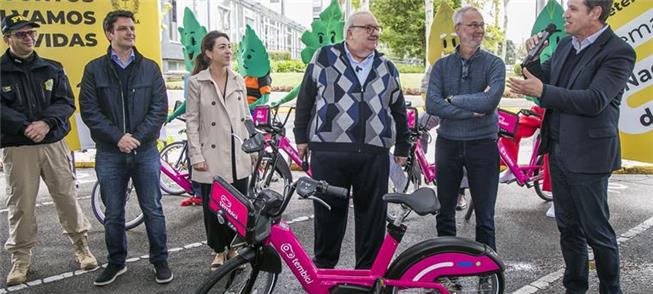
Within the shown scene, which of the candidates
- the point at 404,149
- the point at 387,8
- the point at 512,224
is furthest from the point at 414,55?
the point at 404,149

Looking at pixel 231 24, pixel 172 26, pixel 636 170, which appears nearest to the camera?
pixel 636 170

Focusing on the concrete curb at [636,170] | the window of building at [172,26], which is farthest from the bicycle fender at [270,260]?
the window of building at [172,26]

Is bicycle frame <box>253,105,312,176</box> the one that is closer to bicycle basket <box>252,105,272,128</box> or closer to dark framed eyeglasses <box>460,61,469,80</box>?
bicycle basket <box>252,105,272,128</box>

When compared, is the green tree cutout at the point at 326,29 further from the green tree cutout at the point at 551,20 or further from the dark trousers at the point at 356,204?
the dark trousers at the point at 356,204

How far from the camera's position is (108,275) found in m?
3.66

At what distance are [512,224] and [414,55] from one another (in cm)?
2096

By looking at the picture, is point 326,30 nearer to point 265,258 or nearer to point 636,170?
point 265,258

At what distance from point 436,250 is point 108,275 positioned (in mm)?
2383

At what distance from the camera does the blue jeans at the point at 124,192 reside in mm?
3521

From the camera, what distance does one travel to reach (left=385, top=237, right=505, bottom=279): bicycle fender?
2.64 m

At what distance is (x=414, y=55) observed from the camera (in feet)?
82.8

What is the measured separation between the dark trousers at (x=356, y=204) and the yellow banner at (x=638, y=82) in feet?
10.3

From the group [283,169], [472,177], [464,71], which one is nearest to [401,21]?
[283,169]

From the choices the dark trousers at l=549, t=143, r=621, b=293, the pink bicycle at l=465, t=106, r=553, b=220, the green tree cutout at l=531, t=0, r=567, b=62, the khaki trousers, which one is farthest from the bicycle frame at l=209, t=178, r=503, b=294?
the green tree cutout at l=531, t=0, r=567, b=62
